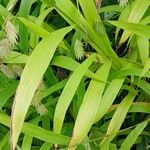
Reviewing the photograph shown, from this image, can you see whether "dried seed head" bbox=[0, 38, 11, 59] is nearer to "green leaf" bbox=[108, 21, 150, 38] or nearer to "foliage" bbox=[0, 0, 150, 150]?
"foliage" bbox=[0, 0, 150, 150]

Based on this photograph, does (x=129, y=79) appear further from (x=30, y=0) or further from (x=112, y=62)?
(x=30, y=0)

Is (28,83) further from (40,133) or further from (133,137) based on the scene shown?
(133,137)

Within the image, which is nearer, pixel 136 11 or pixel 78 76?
pixel 78 76

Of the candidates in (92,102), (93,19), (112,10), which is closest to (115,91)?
(92,102)

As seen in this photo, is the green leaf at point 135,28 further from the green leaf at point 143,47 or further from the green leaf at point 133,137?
the green leaf at point 133,137

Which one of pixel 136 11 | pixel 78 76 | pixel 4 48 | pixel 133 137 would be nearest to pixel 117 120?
pixel 133 137

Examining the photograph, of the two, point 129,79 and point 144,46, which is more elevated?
point 144,46

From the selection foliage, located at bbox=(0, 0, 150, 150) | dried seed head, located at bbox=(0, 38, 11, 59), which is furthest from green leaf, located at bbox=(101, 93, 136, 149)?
dried seed head, located at bbox=(0, 38, 11, 59)
